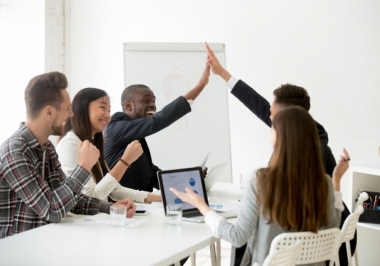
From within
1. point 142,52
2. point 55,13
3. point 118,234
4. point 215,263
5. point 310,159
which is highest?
point 55,13

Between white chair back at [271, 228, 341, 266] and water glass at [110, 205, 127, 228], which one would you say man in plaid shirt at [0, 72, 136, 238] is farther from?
white chair back at [271, 228, 341, 266]

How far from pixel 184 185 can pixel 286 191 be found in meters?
0.68

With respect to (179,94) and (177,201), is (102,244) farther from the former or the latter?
(179,94)

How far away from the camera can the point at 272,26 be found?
4.58 m

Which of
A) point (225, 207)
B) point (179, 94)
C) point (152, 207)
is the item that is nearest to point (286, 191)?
point (225, 207)

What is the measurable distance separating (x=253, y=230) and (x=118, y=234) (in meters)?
0.52

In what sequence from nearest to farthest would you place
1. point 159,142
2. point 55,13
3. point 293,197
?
point 293,197 → point 159,142 → point 55,13

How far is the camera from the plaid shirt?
6.73 ft

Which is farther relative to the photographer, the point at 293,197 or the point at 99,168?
the point at 99,168

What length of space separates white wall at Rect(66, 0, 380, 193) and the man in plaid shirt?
252 cm

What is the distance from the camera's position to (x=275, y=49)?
4559 mm

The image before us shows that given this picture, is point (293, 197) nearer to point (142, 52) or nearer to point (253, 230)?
point (253, 230)

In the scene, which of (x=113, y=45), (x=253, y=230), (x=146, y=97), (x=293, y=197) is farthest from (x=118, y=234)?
(x=113, y=45)

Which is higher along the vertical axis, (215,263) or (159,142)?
(159,142)
